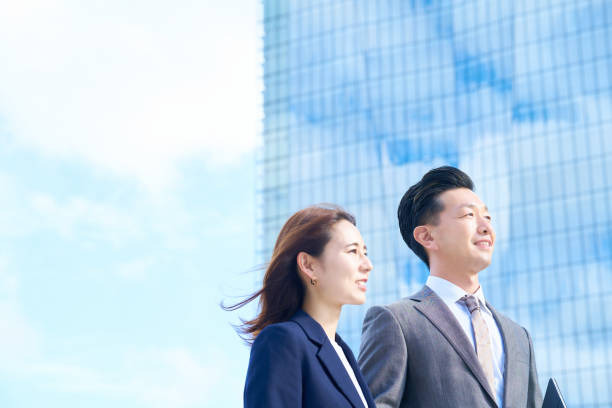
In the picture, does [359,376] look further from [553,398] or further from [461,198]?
[461,198]

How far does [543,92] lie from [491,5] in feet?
25.8

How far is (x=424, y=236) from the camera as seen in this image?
647 centimetres

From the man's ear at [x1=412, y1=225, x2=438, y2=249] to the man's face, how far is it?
0.08 ft

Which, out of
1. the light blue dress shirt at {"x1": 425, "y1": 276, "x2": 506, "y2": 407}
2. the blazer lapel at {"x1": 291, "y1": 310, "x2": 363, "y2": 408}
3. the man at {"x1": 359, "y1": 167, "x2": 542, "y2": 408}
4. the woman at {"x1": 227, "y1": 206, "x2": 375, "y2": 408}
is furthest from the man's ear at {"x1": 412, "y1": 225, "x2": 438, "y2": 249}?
the blazer lapel at {"x1": 291, "y1": 310, "x2": 363, "y2": 408}

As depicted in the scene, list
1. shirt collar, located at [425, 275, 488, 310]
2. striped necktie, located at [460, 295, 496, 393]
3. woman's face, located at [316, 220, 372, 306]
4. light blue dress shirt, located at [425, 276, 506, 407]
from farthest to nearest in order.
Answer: shirt collar, located at [425, 275, 488, 310] < light blue dress shirt, located at [425, 276, 506, 407] < striped necktie, located at [460, 295, 496, 393] < woman's face, located at [316, 220, 372, 306]

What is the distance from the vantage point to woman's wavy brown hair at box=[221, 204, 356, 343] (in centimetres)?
554

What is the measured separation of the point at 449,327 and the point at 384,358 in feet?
1.45

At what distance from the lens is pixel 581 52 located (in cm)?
6456

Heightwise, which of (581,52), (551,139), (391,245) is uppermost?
(581,52)

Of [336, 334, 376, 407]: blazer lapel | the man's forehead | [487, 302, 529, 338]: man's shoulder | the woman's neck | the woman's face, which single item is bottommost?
[336, 334, 376, 407]: blazer lapel

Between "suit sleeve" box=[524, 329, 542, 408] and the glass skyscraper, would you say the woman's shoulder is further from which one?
the glass skyscraper

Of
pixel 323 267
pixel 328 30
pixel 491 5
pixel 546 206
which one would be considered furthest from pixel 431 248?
pixel 328 30

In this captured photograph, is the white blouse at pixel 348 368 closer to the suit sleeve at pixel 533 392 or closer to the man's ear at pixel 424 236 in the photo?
the man's ear at pixel 424 236

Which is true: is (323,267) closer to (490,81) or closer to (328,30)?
(490,81)
